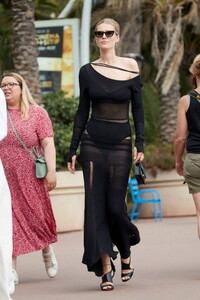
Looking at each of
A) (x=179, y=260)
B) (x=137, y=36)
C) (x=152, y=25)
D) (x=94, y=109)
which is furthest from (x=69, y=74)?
(x=94, y=109)

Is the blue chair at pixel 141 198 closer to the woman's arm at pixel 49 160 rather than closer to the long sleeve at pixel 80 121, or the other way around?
the woman's arm at pixel 49 160

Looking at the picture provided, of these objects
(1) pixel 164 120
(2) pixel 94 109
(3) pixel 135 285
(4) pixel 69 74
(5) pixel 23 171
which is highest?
(2) pixel 94 109

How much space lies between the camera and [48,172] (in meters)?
8.73

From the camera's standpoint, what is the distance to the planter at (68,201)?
14.8 metres

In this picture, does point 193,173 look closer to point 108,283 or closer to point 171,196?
point 108,283

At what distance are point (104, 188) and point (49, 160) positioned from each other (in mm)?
925

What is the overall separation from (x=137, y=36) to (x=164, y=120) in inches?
85.3

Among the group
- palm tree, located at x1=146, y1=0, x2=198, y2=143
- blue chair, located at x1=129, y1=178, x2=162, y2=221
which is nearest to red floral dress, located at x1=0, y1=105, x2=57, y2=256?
blue chair, located at x1=129, y1=178, x2=162, y2=221

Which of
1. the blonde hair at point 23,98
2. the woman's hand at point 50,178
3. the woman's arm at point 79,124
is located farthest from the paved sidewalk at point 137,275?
the blonde hair at point 23,98

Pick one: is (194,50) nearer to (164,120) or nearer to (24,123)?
(164,120)

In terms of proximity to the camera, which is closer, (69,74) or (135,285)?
(135,285)

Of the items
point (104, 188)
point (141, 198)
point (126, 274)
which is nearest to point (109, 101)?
point (104, 188)

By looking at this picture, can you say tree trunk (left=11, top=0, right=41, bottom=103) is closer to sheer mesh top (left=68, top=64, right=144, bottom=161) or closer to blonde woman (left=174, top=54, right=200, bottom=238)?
blonde woman (left=174, top=54, right=200, bottom=238)

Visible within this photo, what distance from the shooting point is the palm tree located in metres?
23.3
